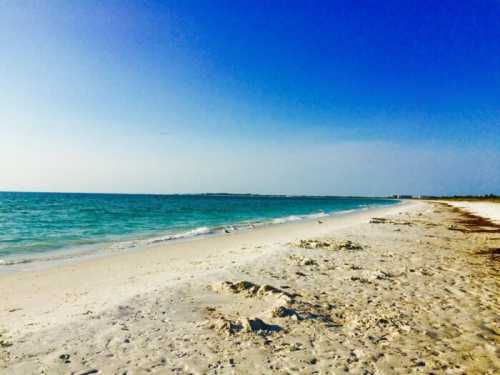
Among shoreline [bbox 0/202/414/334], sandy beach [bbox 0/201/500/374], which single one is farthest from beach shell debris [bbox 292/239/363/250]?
sandy beach [bbox 0/201/500/374]

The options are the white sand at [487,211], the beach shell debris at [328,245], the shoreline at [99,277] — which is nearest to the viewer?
the shoreline at [99,277]

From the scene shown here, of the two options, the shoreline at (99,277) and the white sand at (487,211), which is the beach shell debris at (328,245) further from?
the white sand at (487,211)

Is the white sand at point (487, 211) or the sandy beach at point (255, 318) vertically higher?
the white sand at point (487, 211)

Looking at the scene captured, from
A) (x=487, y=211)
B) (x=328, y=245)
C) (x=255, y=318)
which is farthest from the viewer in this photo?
(x=487, y=211)

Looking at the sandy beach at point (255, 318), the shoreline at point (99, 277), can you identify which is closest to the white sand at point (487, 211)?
the sandy beach at point (255, 318)

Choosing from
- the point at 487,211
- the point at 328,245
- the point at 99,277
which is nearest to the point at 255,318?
the point at 99,277

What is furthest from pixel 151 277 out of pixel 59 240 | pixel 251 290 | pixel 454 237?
pixel 454 237

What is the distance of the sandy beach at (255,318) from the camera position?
515 centimetres

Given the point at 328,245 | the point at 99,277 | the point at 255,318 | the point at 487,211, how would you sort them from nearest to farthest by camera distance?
the point at 255,318 → the point at 99,277 → the point at 328,245 → the point at 487,211

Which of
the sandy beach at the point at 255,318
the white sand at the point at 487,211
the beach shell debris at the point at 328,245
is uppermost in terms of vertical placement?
the white sand at the point at 487,211

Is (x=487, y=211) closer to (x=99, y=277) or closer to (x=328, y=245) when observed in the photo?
(x=328, y=245)

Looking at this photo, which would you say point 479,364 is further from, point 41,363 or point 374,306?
point 41,363

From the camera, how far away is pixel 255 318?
6.59m

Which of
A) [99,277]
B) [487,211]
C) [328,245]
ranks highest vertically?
[487,211]
